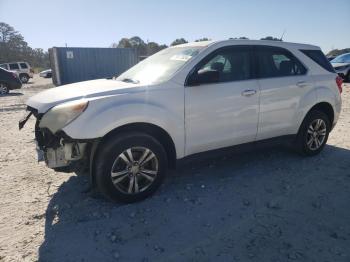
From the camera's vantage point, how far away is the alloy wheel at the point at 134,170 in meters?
3.50

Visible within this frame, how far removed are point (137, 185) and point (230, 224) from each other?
1.13 m

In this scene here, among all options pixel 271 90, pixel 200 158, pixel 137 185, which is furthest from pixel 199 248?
pixel 271 90

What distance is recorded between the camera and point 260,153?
5379 mm

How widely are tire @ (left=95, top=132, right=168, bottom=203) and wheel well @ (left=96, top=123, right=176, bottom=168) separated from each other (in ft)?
0.24

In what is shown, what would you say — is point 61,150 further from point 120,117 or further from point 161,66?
point 161,66

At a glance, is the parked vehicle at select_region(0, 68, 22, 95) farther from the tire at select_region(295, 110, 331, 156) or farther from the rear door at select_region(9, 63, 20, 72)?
the tire at select_region(295, 110, 331, 156)

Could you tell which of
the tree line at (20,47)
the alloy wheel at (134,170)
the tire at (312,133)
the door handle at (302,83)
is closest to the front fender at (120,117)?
the alloy wheel at (134,170)

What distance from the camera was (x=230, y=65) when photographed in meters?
4.21

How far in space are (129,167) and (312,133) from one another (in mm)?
3107

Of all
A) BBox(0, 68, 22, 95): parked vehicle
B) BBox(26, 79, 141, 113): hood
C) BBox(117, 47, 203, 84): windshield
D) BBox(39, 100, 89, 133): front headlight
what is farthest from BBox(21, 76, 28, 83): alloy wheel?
BBox(39, 100, 89, 133): front headlight

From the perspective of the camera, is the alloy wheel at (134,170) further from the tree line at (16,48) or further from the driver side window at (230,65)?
the tree line at (16,48)

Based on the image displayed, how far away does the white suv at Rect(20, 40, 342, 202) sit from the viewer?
11.1 ft

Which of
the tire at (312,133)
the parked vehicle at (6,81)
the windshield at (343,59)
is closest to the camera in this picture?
the tire at (312,133)

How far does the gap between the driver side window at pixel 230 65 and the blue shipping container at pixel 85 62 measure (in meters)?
14.2
